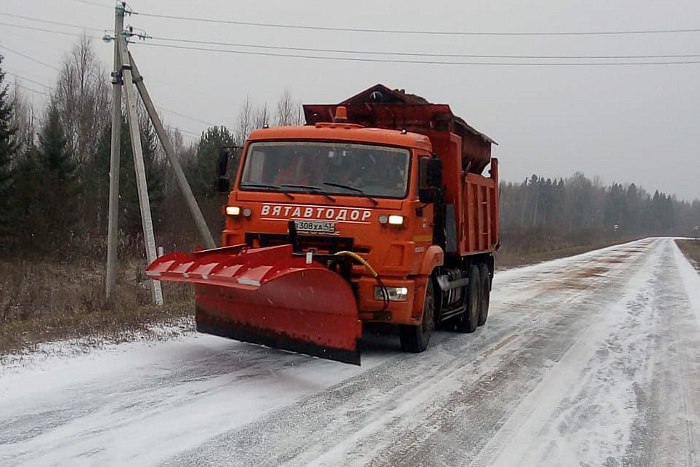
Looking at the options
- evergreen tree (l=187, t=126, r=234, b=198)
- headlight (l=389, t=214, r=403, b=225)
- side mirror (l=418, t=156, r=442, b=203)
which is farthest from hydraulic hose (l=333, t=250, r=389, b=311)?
evergreen tree (l=187, t=126, r=234, b=198)

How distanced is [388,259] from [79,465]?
13.5 feet

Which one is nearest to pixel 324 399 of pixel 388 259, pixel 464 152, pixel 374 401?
pixel 374 401

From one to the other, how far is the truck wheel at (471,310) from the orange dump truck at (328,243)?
1613 mm

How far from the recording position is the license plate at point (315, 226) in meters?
7.71

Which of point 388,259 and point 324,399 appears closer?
point 324,399

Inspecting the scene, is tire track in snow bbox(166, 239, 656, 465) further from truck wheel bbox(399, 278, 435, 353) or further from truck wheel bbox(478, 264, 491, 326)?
truck wheel bbox(478, 264, 491, 326)

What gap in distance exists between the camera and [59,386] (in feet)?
19.8

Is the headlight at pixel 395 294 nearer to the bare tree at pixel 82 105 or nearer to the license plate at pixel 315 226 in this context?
the license plate at pixel 315 226

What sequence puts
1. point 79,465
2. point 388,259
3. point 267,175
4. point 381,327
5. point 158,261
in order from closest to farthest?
point 79,465 < point 158,261 < point 388,259 < point 267,175 < point 381,327

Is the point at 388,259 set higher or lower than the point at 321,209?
lower

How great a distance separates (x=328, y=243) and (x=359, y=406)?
2248mm

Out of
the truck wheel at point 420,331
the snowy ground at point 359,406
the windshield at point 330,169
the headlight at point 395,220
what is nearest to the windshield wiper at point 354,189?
the windshield at point 330,169

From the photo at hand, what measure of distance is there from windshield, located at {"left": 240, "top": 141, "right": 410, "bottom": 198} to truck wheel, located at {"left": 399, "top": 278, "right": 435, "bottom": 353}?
1419 millimetres

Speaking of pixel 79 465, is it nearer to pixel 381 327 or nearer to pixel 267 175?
pixel 267 175
